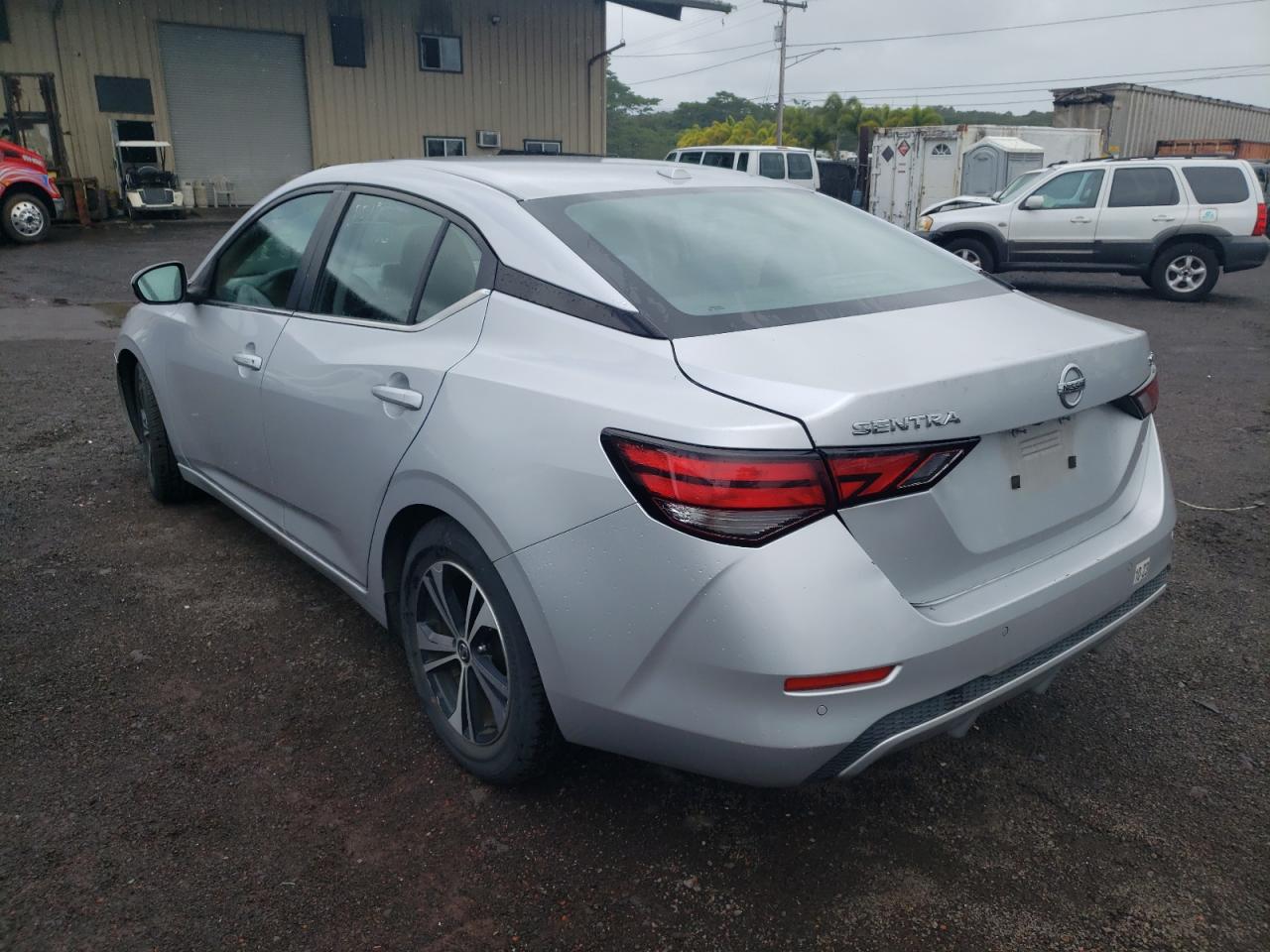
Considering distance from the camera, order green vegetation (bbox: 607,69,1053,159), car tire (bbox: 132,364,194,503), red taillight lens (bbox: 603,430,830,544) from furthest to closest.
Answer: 1. green vegetation (bbox: 607,69,1053,159)
2. car tire (bbox: 132,364,194,503)
3. red taillight lens (bbox: 603,430,830,544)

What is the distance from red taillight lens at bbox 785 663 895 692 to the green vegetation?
1299 inches

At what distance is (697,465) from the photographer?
1997 mm

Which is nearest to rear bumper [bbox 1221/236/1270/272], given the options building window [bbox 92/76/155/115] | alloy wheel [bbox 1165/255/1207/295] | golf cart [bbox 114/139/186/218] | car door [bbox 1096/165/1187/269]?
alloy wheel [bbox 1165/255/1207/295]

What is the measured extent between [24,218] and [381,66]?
36.5 feet

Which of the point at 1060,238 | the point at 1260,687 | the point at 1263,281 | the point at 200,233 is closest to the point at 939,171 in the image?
the point at 1263,281

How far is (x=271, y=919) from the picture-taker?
226 centimetres

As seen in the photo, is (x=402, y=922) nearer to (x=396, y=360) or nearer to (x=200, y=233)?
(x=396, y=360)

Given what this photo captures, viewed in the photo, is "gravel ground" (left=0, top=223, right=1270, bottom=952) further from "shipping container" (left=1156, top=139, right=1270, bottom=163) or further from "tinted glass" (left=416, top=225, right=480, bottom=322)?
"shipping container" (left=1156, top=139, right=1270, bottom=163)

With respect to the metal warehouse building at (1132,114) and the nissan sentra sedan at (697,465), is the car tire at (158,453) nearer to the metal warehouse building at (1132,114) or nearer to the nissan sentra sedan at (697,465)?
the nissan sentra sedan at (697,465)

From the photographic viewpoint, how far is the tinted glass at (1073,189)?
13469 millimetres

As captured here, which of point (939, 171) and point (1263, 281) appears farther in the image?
point (939, 171)

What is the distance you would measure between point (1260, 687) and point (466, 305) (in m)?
Result: 2.76

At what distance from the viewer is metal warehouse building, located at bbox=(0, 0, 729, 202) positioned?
2056cm

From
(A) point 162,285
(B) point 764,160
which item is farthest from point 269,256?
(B) point 764,160
